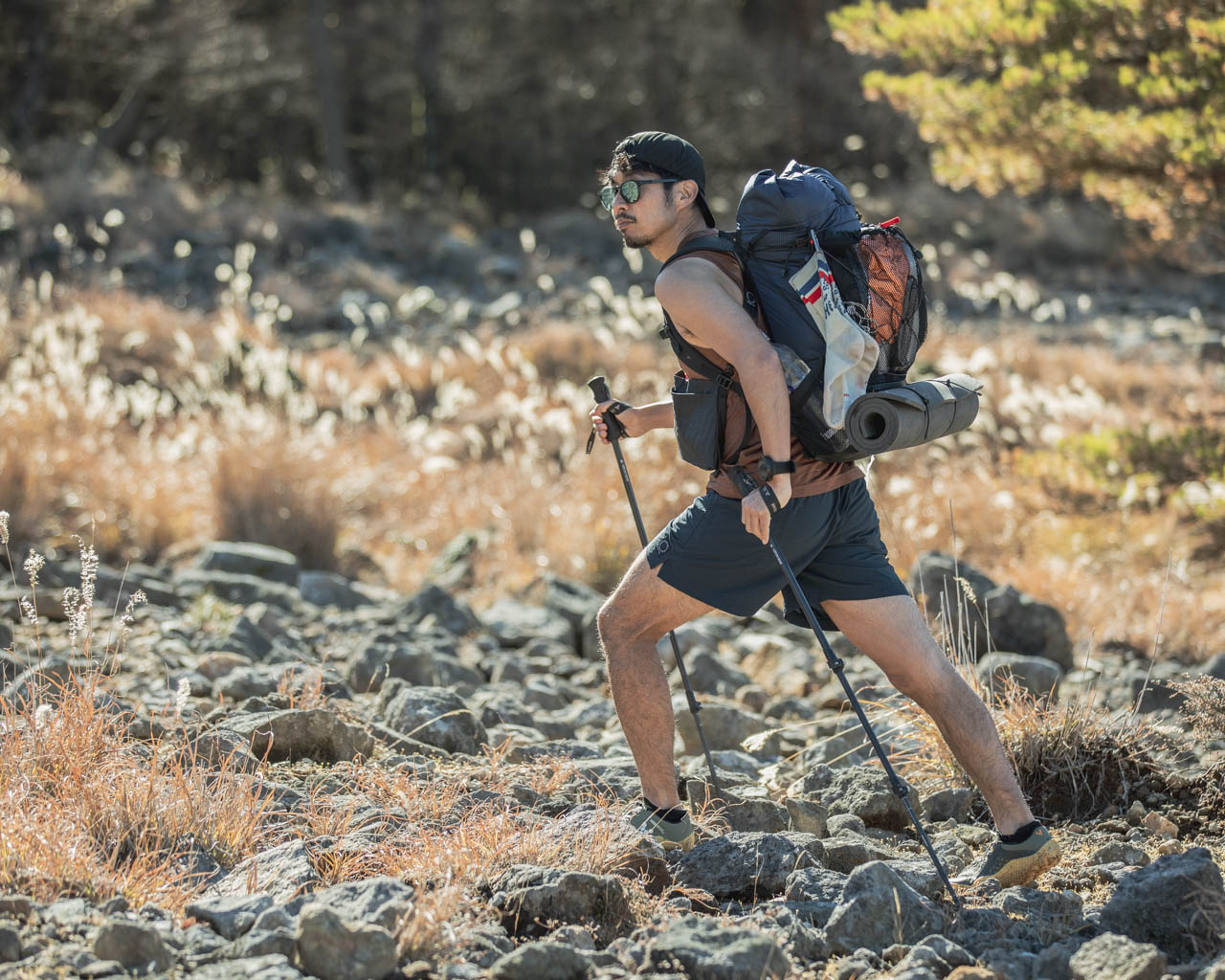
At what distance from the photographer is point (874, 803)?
485 centimetres

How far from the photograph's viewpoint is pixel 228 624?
759 cm

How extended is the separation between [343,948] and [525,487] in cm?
720

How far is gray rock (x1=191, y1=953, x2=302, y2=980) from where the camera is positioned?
3.14 meters

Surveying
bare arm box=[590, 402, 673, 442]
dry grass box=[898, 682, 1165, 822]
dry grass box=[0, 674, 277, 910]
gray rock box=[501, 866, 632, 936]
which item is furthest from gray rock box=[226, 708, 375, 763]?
dry grass box=[898, 682, 1165, 822]

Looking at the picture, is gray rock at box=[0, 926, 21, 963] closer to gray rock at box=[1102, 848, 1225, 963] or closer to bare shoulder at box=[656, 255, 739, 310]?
bare shoulder at box=[656, 255, 739, 310]

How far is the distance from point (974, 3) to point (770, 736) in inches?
171

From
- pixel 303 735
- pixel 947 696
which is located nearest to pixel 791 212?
pixel 947 696

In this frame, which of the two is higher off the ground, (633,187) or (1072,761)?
(633,187)

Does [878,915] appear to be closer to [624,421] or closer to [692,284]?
[692,284]

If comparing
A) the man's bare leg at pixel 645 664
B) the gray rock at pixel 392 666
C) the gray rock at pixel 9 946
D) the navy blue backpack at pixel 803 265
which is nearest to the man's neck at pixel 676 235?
the navy blue backpack at pixel 803 265

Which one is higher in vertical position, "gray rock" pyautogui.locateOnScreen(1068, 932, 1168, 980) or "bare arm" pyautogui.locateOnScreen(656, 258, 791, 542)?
"bare arm" pyautogui.locateOnScreen(656, 258, 791, 542)

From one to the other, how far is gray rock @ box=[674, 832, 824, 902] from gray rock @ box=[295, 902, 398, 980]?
1.11 m

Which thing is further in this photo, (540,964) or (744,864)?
(744,864)

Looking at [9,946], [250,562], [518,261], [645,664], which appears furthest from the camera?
[518,261]
